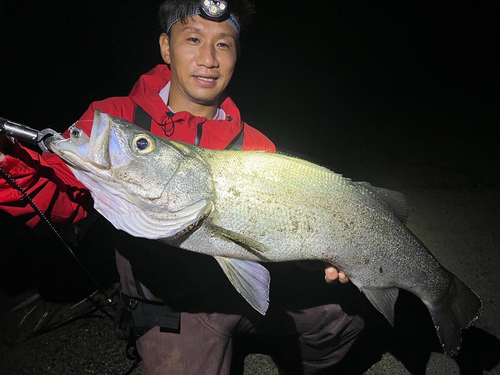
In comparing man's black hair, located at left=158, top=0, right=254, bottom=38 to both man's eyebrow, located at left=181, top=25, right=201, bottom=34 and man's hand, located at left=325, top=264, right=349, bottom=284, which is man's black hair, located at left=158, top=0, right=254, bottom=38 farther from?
man's hand, located at left=325, top=264, right=349, bottom=284

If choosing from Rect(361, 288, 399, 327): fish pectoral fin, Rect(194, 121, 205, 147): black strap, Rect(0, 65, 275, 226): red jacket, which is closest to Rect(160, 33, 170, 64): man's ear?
Rect(0, 65, 275, 226): red jacket

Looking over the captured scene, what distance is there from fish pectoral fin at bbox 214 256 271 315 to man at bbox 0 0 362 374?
0.67m

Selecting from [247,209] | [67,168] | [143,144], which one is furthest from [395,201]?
[67,168]

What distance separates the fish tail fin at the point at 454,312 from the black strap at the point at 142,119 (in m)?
2.57

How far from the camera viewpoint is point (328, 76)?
11.1 metres

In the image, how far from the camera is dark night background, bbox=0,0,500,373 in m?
5.80

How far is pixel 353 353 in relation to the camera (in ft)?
9.53

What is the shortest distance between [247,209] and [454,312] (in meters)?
1.87

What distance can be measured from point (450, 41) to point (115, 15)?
50.0ft

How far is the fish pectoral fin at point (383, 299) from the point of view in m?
1.95

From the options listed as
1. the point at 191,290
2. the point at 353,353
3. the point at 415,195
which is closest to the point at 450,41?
the point at 415,195

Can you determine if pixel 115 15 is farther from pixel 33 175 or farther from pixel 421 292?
pixel 421 292

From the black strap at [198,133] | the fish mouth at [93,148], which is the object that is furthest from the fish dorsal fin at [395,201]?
the fish mouth at [93,148]

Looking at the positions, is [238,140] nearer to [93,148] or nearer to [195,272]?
[195,272]
